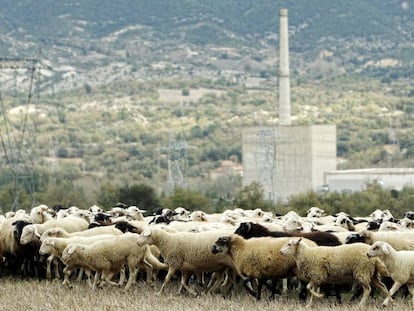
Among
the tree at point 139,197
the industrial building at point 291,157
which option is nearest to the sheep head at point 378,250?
the tree at point 139,197

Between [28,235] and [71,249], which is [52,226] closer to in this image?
[28,235]

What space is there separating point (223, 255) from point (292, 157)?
93824 millimetres

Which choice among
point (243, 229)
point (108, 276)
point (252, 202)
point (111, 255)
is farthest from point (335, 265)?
point (252, 202)

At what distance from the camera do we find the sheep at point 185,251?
68.9 ft

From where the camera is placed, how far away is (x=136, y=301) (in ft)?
63.6

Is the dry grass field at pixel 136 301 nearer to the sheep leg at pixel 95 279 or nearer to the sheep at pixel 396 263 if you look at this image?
the sheep leg at pixel 95 279

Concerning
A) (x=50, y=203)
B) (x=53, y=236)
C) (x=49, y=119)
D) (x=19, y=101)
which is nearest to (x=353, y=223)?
(x=53, y=236)

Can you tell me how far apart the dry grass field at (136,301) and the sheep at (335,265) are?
334 mm

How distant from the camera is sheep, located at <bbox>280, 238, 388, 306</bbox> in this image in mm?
18875

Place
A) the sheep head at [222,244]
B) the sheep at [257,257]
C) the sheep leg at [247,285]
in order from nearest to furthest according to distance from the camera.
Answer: the sheep at [257,257] → the sheep leg at [247,285] → the sheep head at [222,244]

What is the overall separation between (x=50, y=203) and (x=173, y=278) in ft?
149

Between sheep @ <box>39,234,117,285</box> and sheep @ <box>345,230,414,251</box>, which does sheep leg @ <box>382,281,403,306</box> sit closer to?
sheep @ <box>345,230,414,251</box>

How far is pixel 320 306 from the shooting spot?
749 inches

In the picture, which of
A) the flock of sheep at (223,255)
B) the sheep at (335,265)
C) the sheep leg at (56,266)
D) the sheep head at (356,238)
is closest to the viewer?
the sheep at (335,265)
